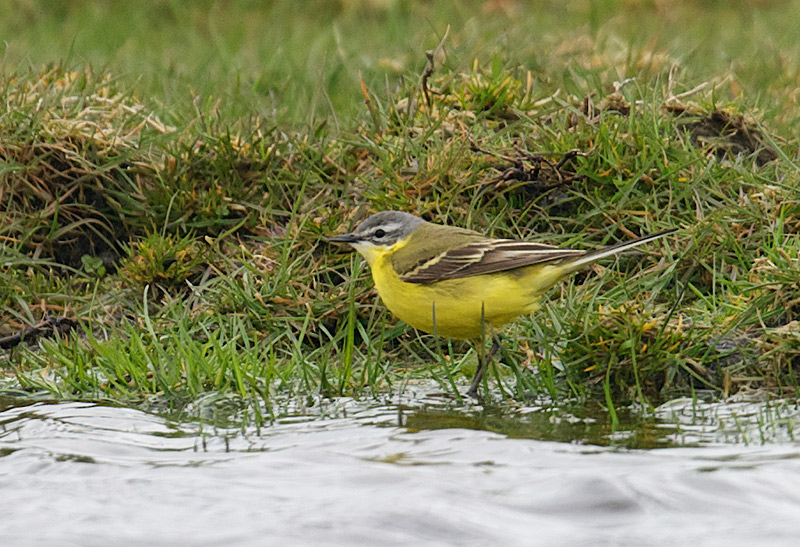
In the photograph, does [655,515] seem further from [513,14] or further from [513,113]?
[513,14]

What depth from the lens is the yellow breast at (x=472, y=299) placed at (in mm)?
5742

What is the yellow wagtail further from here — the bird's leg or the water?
the water

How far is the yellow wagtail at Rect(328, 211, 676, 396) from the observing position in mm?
5738

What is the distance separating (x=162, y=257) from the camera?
702 centimetres

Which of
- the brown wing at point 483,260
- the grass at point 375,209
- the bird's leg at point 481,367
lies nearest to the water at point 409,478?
the bird's leg at point 481,367

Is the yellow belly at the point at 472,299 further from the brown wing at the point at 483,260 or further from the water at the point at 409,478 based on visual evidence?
the water at the point at 409,478

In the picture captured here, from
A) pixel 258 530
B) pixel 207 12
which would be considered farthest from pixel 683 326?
pixel 207 12

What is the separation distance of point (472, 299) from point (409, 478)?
1548 millimetres

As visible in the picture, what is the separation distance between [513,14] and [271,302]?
7.31 meters

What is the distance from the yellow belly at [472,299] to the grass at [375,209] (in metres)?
→ 0.20

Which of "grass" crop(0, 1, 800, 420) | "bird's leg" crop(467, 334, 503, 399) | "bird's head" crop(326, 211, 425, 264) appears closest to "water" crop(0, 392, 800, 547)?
"bird's leg" crop(467, 334, 503, 399)

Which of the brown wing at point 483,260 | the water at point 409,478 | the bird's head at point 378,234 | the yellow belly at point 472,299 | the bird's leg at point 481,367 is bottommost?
the water at point 409,478

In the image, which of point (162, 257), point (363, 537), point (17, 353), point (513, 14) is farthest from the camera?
point (513, 14)

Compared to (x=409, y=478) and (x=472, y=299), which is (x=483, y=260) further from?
(x=409, y=478)
